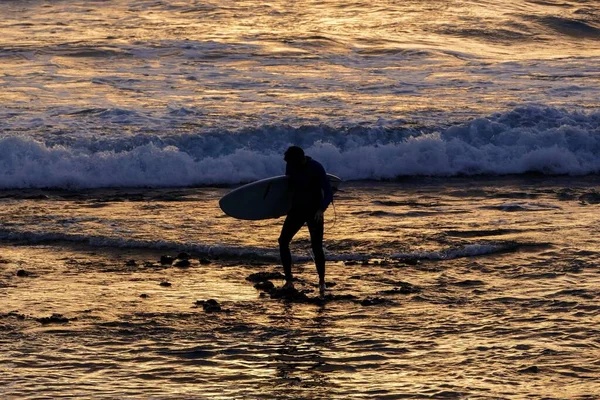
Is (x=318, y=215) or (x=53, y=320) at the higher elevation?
(x=318, y=215)

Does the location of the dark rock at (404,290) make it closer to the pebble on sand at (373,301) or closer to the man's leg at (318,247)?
the pebble on sand at (373,301)

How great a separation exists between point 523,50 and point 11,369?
20376mm

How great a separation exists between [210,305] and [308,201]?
1.46 m

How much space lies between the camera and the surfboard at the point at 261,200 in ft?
37.7

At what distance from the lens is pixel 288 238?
10969mm

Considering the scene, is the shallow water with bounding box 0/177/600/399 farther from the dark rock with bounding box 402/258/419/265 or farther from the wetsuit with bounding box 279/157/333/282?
the wetsuit with bounding box 279/157/333/282

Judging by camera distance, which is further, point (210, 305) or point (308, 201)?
point (308, 201)

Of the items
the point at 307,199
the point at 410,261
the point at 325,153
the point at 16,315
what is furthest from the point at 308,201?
the point at 325,153

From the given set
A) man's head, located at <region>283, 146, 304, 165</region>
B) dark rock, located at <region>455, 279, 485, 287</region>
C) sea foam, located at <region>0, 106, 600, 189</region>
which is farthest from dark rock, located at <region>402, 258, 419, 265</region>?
sea foam, located at <region>0, 106, 600, 189</region>

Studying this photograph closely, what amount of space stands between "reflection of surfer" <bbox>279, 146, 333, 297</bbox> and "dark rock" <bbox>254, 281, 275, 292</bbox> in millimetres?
150

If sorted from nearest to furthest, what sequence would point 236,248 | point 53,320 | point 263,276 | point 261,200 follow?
point 53,320 < point 263,276 < point 261,200 < point 236,248

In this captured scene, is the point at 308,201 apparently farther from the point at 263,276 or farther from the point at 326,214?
the point at 326,214

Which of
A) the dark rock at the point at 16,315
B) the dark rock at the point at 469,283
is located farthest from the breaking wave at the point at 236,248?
the dark rock at the point at 16,315

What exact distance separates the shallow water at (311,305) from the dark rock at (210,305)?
0.09 metres
